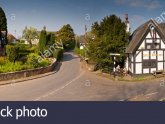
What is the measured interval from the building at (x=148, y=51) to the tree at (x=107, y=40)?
60.3 inches

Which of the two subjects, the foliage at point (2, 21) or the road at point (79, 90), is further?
the foliage at point (2, 21)

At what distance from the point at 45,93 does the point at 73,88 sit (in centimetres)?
327

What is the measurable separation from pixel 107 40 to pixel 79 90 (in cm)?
1175

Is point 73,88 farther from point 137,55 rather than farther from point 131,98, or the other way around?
point 137,55

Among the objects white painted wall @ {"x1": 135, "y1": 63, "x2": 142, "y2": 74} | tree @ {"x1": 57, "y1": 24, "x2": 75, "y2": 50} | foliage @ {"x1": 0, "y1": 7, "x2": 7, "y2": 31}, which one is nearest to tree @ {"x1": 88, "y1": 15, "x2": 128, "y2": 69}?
white painted wall @ {"x1": 135, "y1": 63, "x2": 142, "y2": 74}

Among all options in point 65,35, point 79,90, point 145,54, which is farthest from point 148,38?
point 65,35

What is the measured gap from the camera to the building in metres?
33.5

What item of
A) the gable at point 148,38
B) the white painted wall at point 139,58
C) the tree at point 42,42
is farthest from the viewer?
the tree at point 42,42

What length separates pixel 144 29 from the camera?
33.7 metres

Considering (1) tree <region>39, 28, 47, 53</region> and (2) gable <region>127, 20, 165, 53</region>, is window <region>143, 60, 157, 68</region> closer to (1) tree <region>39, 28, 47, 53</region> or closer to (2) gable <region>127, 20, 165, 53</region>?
Answer: (2) gable <region>127, 20, 165, 53</region>

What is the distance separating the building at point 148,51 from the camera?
33.5 metres

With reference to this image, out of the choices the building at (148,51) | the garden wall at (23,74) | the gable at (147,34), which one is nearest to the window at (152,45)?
the building at (148,51)

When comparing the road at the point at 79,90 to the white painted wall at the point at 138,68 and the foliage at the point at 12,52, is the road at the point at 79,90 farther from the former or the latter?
the foliage at the point at 12,52

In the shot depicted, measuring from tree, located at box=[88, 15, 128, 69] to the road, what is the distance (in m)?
4.30
